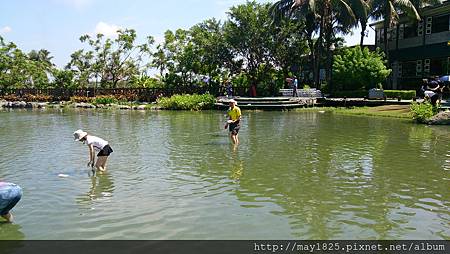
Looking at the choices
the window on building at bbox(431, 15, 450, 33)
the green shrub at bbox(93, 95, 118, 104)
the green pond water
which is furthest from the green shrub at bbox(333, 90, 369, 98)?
the green shrub at bbox(93, 95, 118, 104)

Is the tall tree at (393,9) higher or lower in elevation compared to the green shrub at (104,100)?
higher

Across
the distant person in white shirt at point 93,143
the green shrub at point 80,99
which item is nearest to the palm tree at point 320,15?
the green shrub at point 80,99

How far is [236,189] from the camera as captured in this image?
366 inches

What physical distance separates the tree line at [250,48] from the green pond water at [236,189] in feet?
83.2

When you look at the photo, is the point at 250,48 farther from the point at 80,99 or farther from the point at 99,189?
the point at 99,189

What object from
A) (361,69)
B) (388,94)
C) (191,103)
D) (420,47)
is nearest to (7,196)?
(191,103)

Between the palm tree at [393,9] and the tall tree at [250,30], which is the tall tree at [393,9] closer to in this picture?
the palm tree at [393,9]

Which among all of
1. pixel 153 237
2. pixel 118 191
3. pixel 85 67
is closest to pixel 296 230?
pixel 153 237

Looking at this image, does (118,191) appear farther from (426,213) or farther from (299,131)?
(299,131)

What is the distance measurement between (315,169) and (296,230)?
4719 mm

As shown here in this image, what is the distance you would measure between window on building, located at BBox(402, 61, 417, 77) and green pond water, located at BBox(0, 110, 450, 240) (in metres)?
27.7

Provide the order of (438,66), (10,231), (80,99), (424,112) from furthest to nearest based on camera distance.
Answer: (80,99)
(438,66)
(424,112)
(10,231)

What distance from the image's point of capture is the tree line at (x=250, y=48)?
39.9 metres

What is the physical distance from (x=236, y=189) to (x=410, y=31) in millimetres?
39691
